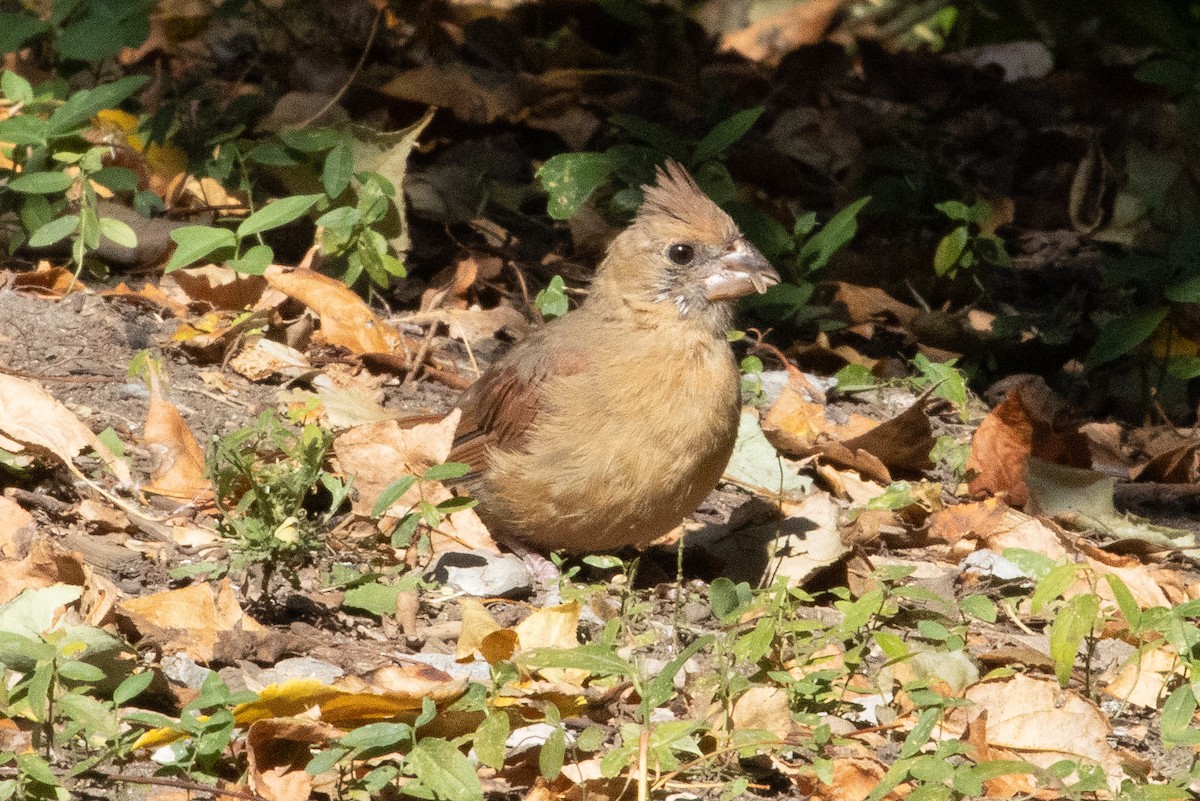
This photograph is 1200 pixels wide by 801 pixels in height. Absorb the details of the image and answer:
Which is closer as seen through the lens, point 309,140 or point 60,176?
point 60,176

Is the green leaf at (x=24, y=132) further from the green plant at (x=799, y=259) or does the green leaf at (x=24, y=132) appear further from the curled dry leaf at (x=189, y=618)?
the green plant at (x=799, y=259)

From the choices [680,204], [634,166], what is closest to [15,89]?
[634,166]

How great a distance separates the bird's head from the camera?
3.95 metres

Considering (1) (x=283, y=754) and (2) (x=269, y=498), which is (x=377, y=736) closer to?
(1) (x=283, y=754)

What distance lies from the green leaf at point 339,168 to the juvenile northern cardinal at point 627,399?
0.77 metres

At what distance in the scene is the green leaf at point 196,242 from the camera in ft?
13.9

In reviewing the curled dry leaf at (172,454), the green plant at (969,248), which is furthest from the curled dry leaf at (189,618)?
the green plant at (969,248)

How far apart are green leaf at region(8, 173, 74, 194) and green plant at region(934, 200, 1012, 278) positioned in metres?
2.84

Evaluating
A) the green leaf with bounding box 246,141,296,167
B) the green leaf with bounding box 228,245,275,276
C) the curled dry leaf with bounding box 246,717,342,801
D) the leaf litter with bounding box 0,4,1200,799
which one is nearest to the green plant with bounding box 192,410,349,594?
the leaf litter with bounding box 0,4,1200,799

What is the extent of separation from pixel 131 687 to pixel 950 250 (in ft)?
11.9

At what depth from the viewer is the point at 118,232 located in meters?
4.39

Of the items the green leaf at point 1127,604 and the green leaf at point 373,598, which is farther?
the green leaf at point 373,598

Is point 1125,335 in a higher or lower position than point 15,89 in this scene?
lower

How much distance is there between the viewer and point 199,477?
150 inches
